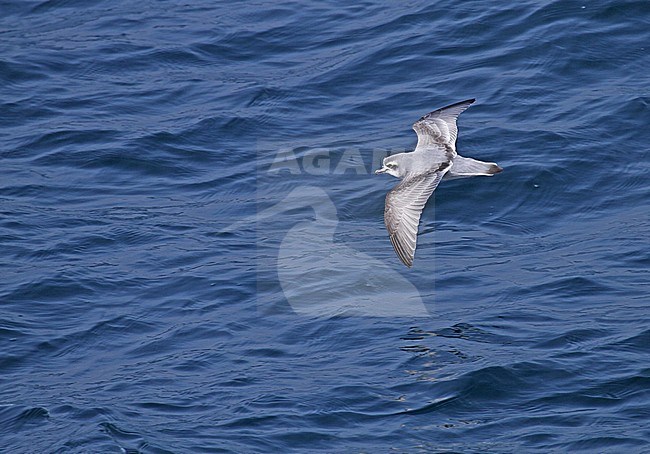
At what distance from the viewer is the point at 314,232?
1336cm

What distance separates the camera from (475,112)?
584 inches

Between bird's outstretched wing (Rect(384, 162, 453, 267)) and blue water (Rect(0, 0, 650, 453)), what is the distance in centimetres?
86

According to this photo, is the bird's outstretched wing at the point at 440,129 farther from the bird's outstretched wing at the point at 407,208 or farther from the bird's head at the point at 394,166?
the bird's outstretched wing at the point at 407,208

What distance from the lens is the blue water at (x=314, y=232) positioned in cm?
1007

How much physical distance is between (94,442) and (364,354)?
2614 mm

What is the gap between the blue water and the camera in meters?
10.1

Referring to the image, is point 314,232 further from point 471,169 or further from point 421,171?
point 471,169

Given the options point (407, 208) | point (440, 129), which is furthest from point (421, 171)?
point (440, 129)

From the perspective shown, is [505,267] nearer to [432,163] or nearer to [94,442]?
[432,163]

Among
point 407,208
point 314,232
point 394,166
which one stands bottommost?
point 314,232

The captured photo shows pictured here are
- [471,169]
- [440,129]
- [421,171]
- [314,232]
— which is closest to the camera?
[421,171]

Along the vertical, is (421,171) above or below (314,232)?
above

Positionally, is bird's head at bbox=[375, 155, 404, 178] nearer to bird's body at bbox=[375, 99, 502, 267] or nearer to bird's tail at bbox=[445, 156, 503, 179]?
bird's body at bbox=[375, 99, 502, 267]

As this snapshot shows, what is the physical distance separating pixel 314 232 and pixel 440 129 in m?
1.85
